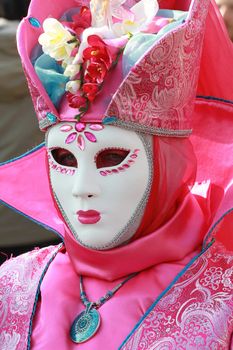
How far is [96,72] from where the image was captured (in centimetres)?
160

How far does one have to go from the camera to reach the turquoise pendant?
1.63 m

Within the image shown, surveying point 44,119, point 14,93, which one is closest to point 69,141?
point 44,119

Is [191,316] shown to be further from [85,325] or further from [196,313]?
[85,325]

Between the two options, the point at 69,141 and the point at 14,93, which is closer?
the point at 69,141

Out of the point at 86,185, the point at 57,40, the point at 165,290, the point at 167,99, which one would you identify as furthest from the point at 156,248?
the point at 57,40

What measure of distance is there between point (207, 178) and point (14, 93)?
43.1 inches

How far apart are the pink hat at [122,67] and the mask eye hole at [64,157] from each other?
6 cm

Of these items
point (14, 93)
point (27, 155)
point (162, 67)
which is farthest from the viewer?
point (14, 93)

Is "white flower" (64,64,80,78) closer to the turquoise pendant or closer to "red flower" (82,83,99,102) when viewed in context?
"red flower" (82,83,99,102)

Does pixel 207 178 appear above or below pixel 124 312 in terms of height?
above

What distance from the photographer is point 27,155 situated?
1.97 m

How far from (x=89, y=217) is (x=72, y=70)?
0.97 feet

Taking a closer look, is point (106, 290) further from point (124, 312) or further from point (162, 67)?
point (162, 67)

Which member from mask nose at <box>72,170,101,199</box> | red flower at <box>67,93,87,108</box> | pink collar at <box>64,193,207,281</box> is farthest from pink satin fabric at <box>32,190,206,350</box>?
red flower at <box>67,93,87,108</box>
